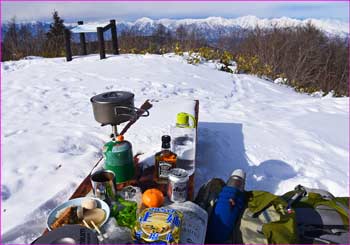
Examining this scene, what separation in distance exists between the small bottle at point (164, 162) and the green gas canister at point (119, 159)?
0.19 meters

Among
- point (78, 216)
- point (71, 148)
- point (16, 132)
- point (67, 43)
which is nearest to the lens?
point (78, 216)

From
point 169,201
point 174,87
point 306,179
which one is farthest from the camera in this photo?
point 174,87

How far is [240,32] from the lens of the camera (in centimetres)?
1177

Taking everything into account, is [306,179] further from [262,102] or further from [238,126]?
[262,102]

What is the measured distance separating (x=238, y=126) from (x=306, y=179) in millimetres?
1297

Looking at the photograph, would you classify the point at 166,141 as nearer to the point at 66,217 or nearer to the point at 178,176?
the point at 178,176

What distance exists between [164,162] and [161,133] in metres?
1.30

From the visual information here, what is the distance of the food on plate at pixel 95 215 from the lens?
4.69 feet

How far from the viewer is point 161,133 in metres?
3.18

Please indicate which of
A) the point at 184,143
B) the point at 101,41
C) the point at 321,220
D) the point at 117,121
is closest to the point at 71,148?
the point at 117,121

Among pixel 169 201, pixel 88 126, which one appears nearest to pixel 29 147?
pixel 88 126

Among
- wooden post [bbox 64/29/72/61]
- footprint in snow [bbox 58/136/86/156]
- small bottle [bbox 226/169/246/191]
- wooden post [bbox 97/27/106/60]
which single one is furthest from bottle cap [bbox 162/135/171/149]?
wooden post [bbox 64/29/72/61]

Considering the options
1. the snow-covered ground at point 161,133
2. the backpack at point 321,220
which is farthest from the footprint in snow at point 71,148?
the backpack at point 321,220

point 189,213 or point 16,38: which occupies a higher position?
point 16,38
